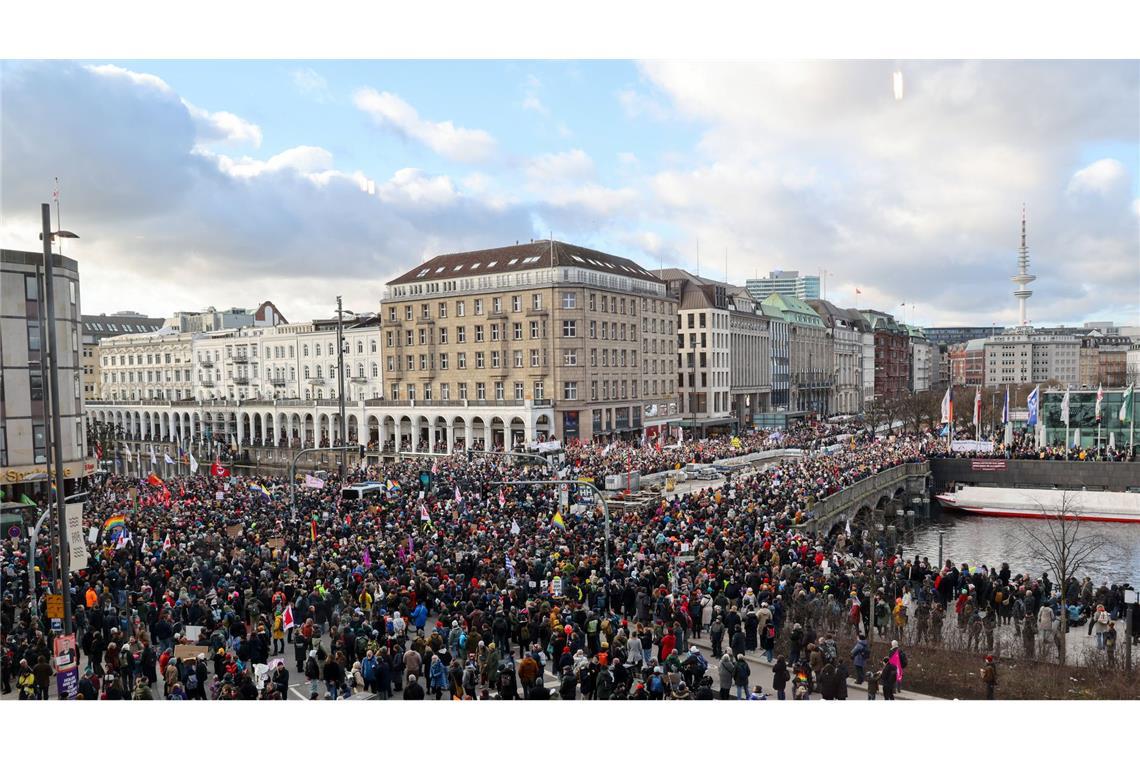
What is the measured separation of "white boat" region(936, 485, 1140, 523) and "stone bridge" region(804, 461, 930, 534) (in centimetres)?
245

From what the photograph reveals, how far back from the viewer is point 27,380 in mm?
45281

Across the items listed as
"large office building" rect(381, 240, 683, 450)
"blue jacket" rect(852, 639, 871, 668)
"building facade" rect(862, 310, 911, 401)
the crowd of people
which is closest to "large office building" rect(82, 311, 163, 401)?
"large office building" rect(381, 240, 683, 450)

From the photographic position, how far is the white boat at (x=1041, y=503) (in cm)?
6147

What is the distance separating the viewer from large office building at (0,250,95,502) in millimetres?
44312

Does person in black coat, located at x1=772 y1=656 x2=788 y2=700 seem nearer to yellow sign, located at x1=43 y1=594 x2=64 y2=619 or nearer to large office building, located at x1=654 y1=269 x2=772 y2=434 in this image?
yellow sign, located at x1=43 y1=594 x2=64 y2=619

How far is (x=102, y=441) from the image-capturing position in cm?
10512

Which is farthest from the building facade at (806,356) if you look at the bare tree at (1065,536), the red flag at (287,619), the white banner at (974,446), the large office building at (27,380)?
the red flag at (287,619)

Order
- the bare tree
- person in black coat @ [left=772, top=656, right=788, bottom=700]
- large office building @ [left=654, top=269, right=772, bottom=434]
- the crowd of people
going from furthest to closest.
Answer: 1. large office building @ [left=654, top=269, right=772, bottom=434]
2. the bare tree
3. person in black coat @ [left=772, top=656, right=788, bottom=700]
4. the crowd of people

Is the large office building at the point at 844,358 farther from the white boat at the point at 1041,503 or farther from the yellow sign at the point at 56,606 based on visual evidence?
the yellow sign at the point at 56,606

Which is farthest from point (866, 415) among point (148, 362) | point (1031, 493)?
point (148, 362)

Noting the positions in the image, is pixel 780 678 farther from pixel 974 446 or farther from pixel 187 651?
pixel 974 446

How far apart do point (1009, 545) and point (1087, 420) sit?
1090 inches

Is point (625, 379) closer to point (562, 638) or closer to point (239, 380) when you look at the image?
point (239, 380)

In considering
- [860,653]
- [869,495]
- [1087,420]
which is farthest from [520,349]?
[860,653]
